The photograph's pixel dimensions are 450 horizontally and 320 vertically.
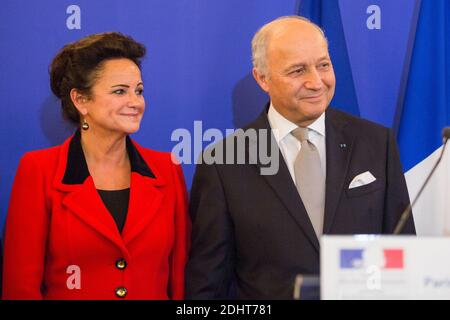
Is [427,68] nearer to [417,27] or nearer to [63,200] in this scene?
[417,27]

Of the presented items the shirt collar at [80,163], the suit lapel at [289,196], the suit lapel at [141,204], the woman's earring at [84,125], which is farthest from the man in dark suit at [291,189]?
the woman's earring at [84,125]

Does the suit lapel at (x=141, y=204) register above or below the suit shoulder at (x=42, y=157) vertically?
below

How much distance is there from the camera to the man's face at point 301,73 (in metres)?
2.53

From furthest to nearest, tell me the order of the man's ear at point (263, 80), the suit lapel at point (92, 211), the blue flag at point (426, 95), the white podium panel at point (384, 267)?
1. the blue flag at point (426, 95)
2. the man's ear at point (263, 80)
3. the suit lapel at point (92, 211)
4. the white podium panel at point (384, 267)

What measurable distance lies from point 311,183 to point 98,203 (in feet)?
2.36

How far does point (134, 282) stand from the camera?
8.50 feet

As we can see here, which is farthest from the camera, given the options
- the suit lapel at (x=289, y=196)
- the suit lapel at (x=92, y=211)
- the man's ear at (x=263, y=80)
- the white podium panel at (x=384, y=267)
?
the man's ear at (x=263, y=80)

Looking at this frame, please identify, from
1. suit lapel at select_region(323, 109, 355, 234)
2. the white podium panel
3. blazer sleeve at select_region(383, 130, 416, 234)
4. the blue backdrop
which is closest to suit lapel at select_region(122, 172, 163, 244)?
the blue backdrop

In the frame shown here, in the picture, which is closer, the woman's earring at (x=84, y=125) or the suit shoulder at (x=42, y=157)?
the suit shoulder at (x=42, y=157)

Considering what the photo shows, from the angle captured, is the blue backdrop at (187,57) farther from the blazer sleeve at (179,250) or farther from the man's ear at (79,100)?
the blazer sleeve at (179,250)

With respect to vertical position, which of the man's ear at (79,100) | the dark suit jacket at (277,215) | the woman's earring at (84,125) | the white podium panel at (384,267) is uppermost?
the man's ear at (79,100)

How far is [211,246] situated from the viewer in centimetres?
246
